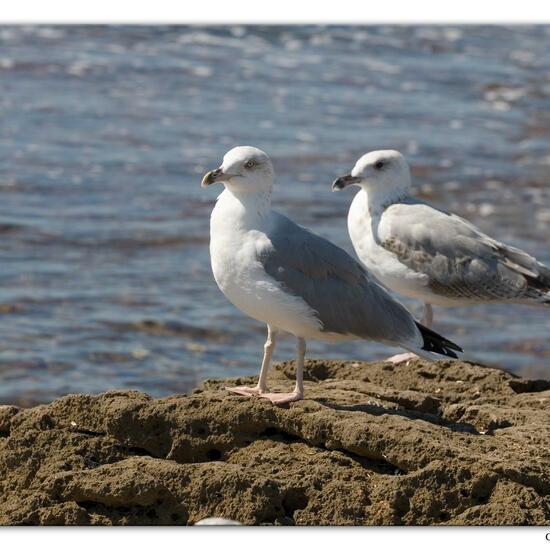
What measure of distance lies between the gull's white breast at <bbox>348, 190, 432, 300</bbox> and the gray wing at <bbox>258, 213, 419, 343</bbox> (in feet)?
6.33

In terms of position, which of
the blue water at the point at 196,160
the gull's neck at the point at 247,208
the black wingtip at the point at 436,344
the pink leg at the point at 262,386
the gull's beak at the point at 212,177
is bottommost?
the blue water at the point at 196,160

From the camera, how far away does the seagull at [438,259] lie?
27.5ft

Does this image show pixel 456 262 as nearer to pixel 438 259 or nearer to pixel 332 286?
pixel 438 259

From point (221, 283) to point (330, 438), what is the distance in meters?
1.02

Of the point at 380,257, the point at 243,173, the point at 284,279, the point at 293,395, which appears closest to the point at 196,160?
the point at 380,257

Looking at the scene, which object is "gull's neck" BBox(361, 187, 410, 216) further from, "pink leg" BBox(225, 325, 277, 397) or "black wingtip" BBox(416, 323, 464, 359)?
"pink leg" BBox(225, 325, 277, 397)

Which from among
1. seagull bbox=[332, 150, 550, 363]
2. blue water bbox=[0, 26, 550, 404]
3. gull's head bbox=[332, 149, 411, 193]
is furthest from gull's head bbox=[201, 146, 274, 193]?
blue water bbox=[0, 26, 550, 404]

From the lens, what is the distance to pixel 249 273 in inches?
236

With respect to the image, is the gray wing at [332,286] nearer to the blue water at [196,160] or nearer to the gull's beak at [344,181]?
the gull's beak at [344,181]

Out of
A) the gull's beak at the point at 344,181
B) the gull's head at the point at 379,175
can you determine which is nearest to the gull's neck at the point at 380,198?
the gull's head at the point at 379,175

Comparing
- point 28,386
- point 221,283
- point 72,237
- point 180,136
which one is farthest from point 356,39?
point 221,283

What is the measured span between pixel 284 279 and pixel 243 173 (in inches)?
23.3

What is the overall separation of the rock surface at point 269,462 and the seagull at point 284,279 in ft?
1.10

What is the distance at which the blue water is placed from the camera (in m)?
10.1
